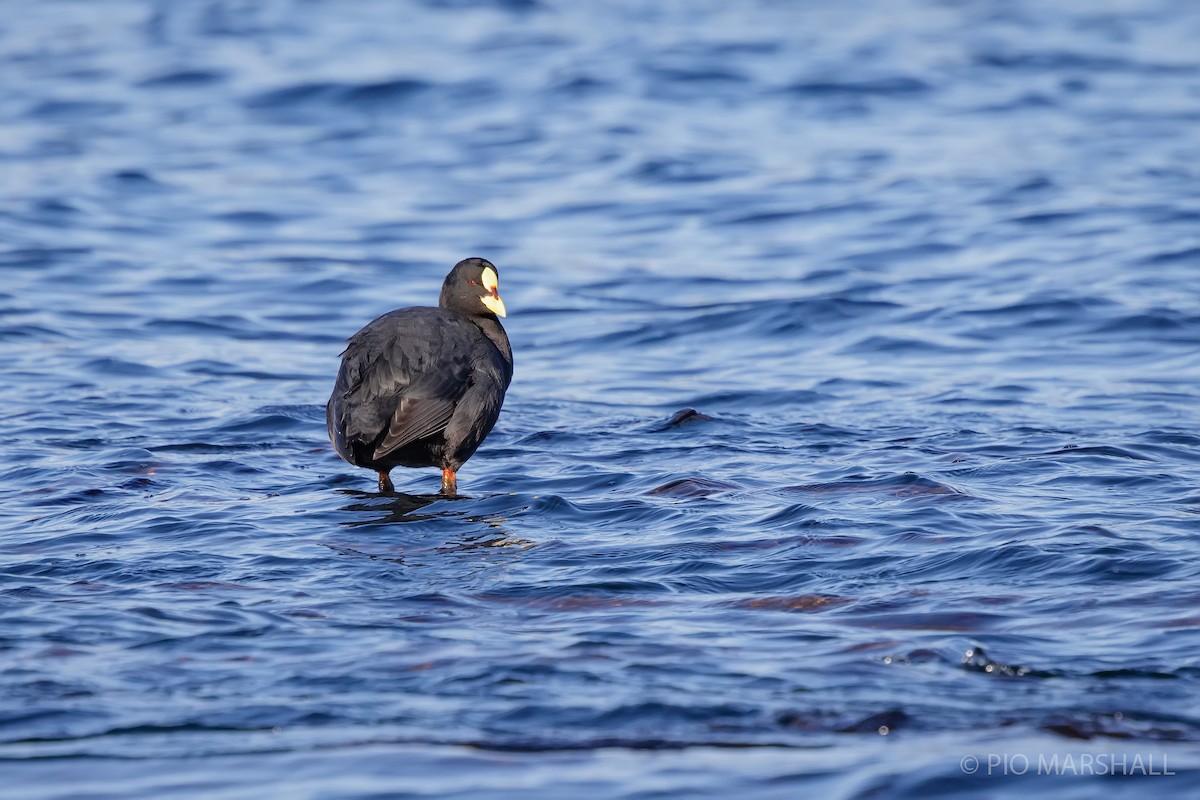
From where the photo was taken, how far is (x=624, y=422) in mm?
8812

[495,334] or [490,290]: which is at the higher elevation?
[490,290]

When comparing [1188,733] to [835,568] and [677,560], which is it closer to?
[835,568]

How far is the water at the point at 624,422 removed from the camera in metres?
4.51

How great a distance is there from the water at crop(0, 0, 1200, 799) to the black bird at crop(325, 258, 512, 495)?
0.96 feet

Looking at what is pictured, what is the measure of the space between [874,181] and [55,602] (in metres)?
11.4

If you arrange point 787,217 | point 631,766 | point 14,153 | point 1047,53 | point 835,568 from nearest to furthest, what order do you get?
point 631,766, point 835,568, point 787,217, point 14,153, point 1047,53

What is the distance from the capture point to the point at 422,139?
58.7 feet

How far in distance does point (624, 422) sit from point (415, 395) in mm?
1838

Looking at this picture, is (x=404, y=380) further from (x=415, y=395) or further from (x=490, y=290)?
(x=490, y=290)

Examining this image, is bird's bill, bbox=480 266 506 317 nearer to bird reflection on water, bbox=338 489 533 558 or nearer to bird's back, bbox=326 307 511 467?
bird's back, bbox=326 307 511 467

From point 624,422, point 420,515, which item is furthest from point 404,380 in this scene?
point 624,422

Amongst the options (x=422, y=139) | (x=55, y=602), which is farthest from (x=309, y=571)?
(x=422, y=139)

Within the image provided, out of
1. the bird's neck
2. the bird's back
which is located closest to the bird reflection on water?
the bird's back

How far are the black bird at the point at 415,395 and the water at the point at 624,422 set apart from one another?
29 centimetres
